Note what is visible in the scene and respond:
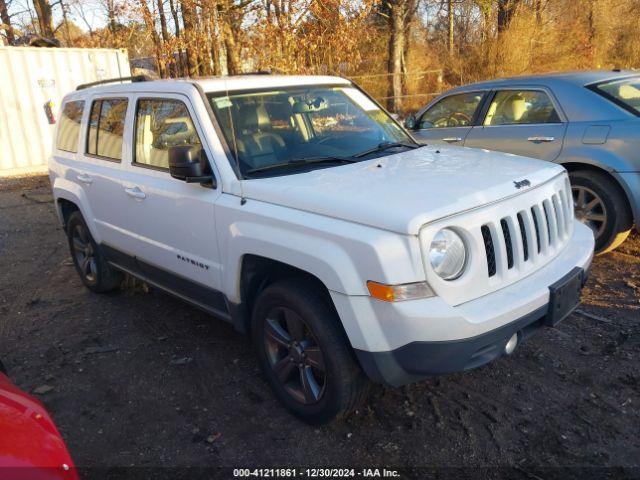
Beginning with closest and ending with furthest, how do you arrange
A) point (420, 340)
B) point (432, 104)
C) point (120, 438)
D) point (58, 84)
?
point (420, 340) → point (120, 438) → point (432, 104) → point (58, 84)

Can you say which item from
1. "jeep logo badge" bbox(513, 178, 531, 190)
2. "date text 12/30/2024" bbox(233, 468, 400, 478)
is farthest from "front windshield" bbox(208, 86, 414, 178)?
"date text 12/30/2024" bbox(233, 468, 400, 478)

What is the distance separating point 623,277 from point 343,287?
3433 mm

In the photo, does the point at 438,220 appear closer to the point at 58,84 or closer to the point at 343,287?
the point at 343,287

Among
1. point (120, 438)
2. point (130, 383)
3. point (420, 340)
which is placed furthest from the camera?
point (130, 383)

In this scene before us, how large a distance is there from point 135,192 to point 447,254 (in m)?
2.50

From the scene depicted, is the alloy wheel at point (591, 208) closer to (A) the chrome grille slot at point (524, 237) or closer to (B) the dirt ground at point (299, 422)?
(B) the dirt ground at point (299, 422)

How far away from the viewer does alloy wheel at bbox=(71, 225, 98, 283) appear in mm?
5309

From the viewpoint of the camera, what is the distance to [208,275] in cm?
358

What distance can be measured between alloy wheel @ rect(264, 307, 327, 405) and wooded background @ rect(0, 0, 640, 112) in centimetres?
857

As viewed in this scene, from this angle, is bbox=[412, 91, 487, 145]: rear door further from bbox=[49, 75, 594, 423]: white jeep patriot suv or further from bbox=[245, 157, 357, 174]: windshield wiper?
bbox=[245, 157, 357, 174]: windshield wiper

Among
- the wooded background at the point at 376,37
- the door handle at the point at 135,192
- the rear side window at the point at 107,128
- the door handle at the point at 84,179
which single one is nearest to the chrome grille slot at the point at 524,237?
the door handle at the point at 135,192

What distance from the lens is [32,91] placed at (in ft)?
41.8

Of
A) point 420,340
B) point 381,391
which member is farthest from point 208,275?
point 420,340

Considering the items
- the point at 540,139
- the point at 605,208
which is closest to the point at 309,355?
the point at 605,208
